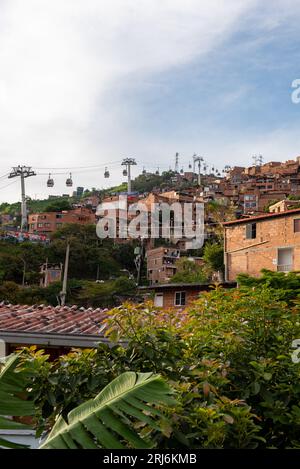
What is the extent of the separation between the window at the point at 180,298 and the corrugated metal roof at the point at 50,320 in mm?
14402

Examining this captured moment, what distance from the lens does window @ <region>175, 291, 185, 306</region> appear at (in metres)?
28.9

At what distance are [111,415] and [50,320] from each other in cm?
931

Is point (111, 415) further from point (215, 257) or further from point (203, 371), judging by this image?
point (215, 257)

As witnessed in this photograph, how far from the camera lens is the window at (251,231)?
34281 millimetres

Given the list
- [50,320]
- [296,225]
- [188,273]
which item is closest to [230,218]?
[188,273]

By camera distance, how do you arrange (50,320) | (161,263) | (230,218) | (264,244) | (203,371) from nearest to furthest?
Answer: (203,371) < (50,320) < (264,244) < (230,218) < (161,263)

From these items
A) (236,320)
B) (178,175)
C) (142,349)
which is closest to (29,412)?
(142,349)

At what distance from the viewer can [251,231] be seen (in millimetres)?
34469

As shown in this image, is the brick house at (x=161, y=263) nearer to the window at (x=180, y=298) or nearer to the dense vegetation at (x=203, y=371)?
the window at (x=180, y=298)

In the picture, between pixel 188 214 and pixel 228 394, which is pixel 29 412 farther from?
pixel 188 214

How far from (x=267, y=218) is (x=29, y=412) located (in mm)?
31141

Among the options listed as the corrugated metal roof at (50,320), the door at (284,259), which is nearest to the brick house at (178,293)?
the door at (284,259)

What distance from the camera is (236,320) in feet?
18.5

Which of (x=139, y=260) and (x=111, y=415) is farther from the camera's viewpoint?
(x=139, y=260)
